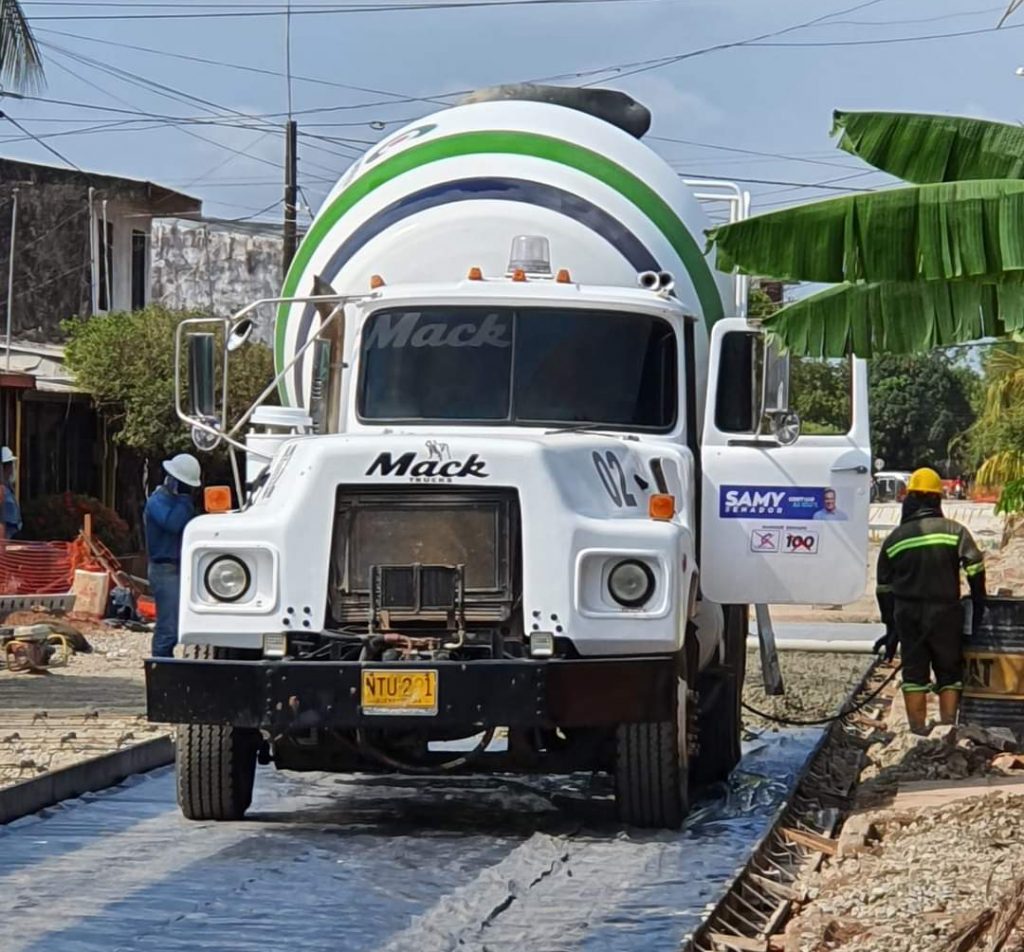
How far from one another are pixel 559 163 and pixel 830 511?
105 inches

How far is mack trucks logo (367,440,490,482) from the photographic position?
9500mm

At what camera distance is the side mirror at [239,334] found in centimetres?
1097

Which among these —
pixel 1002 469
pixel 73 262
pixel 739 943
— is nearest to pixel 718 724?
pixel 739 943

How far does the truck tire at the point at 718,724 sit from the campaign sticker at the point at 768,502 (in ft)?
4.34

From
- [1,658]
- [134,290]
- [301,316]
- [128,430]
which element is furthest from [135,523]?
[301,316]

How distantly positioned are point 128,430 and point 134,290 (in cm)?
949

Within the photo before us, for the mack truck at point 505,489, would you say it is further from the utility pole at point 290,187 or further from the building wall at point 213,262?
the building wall at point 213,262

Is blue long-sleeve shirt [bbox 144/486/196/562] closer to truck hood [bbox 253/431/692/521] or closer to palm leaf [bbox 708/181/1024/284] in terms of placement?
truck hood [bbox 253/431/692/521]

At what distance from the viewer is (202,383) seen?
1096 centimetres

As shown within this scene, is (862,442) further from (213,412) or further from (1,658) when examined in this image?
(1,658)

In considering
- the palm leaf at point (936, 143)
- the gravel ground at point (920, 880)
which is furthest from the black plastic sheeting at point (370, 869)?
the palm leaf at point (936, 143)

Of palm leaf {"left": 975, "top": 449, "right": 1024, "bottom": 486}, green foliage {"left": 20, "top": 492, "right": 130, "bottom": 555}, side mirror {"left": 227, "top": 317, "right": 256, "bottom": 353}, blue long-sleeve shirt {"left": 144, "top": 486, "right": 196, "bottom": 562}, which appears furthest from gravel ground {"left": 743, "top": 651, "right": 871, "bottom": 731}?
green foliage {"left": 20, "top": 492, "right": 130, "bottom": 555}

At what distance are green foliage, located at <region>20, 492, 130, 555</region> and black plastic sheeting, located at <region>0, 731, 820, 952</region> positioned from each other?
1749 centimetres

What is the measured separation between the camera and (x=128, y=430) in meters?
31.3
